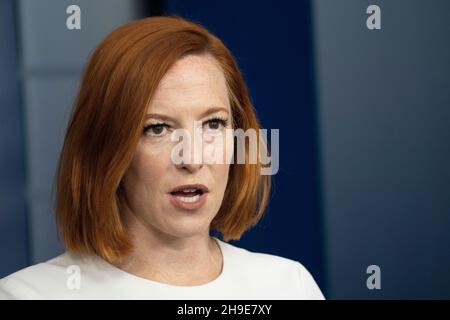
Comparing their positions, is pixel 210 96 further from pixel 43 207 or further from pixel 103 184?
pixel 43 207

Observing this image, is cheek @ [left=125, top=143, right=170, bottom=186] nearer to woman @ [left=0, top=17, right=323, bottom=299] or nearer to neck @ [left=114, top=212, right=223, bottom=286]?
woman @ [left=0, top=17, right=323, bottom=299]

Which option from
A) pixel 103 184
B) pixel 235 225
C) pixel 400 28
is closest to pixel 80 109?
pixel 103 184

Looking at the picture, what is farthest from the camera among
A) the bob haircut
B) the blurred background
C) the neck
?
the blurred background

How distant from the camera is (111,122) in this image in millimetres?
1328

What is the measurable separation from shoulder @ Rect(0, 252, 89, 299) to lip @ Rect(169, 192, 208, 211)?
0.23 meters

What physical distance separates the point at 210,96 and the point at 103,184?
10.4 inches

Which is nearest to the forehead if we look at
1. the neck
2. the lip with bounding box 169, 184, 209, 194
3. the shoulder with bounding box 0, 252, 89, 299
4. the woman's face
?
the woman's face

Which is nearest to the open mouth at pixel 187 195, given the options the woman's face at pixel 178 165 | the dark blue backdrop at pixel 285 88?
the woman's face at pixel 178 165

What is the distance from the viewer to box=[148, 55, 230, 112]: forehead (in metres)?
1.31

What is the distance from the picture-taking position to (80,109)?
4.57 feet

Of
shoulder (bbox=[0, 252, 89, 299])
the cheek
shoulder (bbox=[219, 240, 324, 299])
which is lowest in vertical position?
shoulder (bbox=[219, 240, 324, 299])

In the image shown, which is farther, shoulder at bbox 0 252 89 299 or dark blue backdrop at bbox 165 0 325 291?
dark blue backdrop at bbox 165 0 325 291

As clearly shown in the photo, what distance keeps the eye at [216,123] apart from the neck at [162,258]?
224 millimetres

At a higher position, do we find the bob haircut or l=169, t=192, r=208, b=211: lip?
the bob haircut
